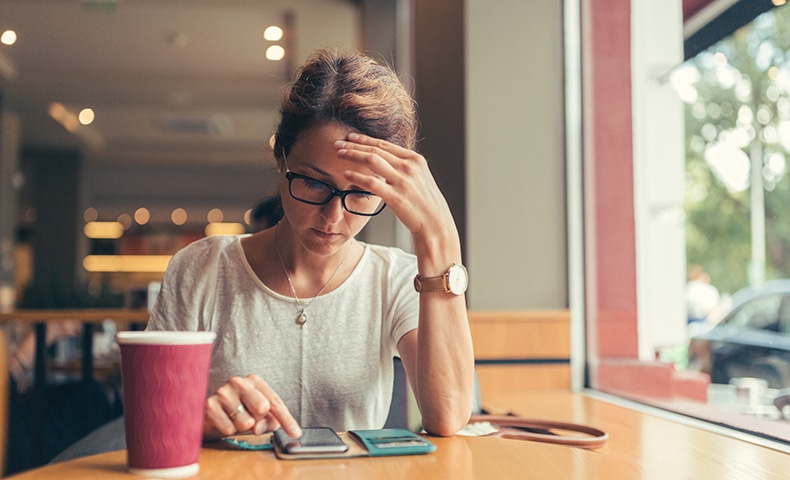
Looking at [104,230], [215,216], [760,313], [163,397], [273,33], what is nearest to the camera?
[163,397]

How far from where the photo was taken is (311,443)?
3.13 ft

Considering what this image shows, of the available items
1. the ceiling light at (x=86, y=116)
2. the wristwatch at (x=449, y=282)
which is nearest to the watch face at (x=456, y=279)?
the wristwatch at (x=449, y=282)

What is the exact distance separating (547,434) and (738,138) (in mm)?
995

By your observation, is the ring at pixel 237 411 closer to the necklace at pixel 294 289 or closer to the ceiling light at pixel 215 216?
the necklace at pixel 294 289

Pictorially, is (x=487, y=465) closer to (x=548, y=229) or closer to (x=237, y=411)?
(x=237, y=411)

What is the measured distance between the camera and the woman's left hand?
3.69 ft

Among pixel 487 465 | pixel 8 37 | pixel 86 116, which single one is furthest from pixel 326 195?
pixel 86 116

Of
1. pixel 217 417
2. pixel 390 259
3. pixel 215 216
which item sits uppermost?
pixel 215 216

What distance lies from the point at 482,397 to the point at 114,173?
9824 mm

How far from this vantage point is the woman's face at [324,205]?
49.9 inches

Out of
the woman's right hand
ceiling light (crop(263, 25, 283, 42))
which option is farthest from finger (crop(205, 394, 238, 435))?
ceiling light (crop(263, 25, 283, 42))

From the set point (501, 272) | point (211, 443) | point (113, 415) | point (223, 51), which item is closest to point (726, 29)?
point (501, 272)

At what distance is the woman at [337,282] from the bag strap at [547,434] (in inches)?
5.8

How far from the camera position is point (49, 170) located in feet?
33.4
